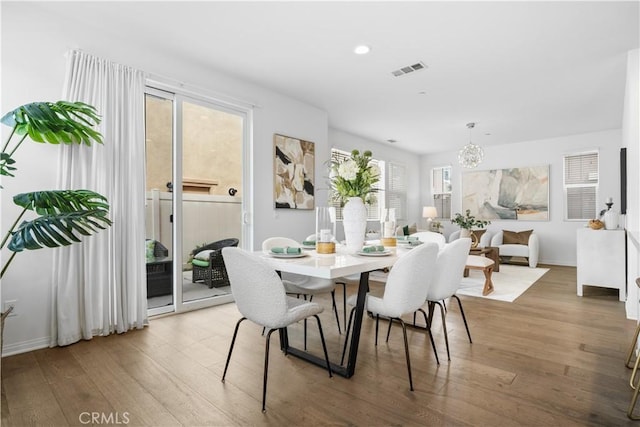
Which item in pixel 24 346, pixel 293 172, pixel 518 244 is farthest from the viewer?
pixel 518 244

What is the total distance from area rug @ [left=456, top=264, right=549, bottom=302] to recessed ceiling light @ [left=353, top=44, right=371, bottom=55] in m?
3.13

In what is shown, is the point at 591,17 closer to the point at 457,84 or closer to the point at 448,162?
the point at 457,84

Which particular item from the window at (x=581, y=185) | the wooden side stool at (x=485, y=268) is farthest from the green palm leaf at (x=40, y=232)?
the window at (x=581, y=185)

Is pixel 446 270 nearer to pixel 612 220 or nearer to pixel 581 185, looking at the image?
pixel 612 220

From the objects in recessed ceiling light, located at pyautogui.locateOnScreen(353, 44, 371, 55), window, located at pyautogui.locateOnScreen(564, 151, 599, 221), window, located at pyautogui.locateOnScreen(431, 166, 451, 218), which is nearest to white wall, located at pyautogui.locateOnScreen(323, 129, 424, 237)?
window, located at pyautogui.locateOnScreen(431, 166, 451, 218)

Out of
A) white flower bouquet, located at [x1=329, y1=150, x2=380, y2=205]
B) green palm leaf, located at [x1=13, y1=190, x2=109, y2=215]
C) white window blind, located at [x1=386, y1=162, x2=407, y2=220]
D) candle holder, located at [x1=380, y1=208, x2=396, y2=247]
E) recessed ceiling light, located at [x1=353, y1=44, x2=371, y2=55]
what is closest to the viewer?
green palm leaf, located at [x1=13, y1=190, x2=109, y2=215]

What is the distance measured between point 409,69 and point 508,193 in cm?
516

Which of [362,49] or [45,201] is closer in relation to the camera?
[45,201]

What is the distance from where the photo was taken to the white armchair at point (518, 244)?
648cm

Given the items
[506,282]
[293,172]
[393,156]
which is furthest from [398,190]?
[293,172]

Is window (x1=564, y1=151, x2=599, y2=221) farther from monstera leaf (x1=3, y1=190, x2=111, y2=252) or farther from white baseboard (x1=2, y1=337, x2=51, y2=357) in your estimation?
white baseboard (x1=2, y1=337, x2=51, y2=357)

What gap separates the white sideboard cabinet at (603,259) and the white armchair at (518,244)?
7.56 feet

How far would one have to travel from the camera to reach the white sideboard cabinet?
4.00 meters

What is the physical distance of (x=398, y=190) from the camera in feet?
26.7
